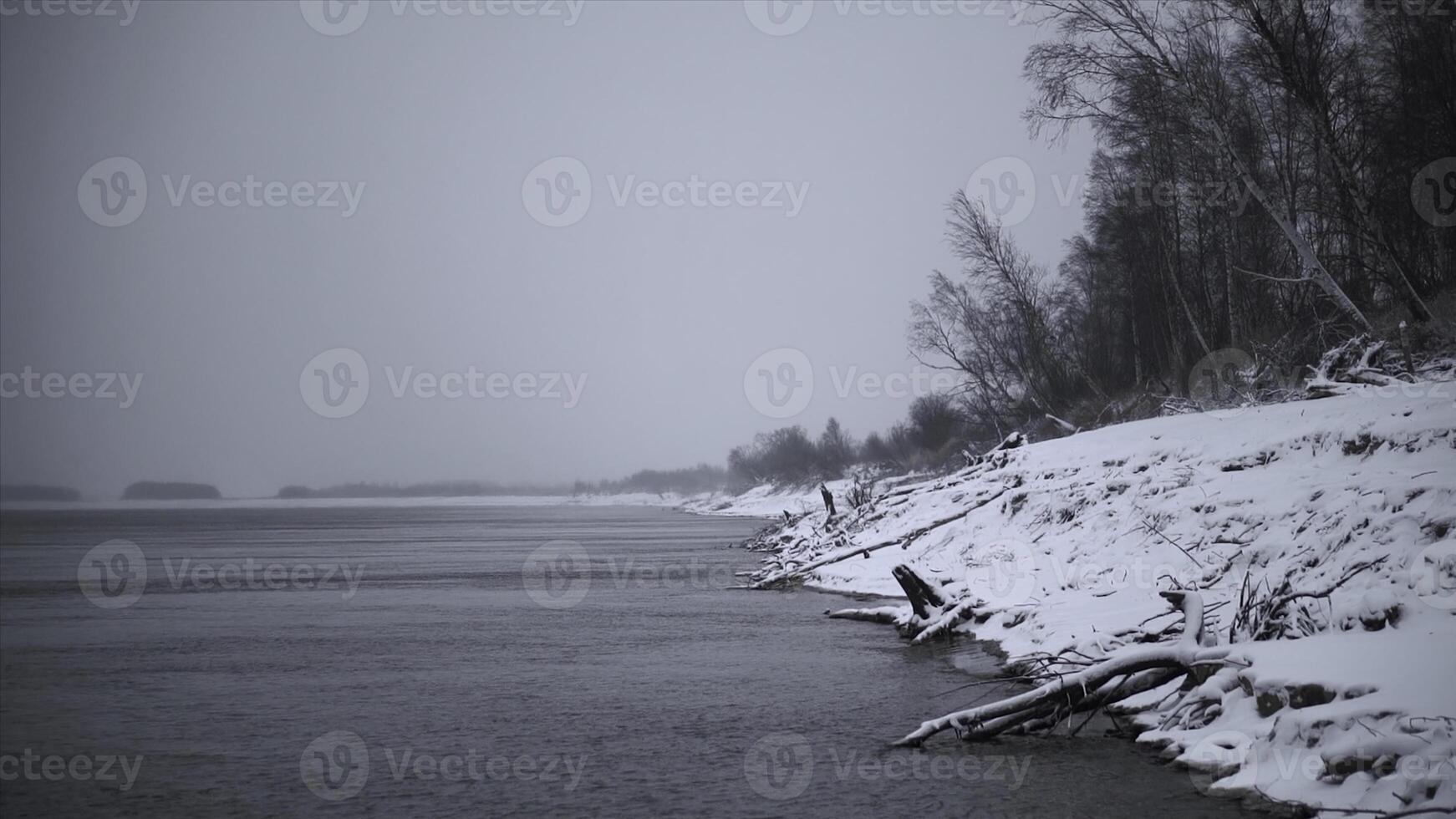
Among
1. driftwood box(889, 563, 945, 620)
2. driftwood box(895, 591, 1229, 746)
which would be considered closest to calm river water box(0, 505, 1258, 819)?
driftwood box(895, 591, 1229, 746)

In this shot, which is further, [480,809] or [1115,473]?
[1115,473]

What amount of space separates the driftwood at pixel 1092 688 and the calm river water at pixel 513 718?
9.8 inches

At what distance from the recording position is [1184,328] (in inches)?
1150

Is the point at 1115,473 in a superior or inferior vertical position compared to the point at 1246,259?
inferior

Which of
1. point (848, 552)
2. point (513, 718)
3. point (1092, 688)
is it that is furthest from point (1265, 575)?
point (848, 552)

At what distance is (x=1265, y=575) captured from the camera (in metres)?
9.70

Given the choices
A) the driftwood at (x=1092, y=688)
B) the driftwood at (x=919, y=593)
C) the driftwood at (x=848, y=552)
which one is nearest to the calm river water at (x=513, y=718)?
the driftwood at (x=1092, y=688)

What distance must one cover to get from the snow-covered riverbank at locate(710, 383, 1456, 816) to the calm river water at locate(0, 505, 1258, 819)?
2.60 feet

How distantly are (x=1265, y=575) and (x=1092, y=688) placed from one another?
7.78ft

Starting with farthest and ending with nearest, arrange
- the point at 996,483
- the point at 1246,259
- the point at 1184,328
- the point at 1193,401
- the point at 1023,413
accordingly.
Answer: the point at 1023,413
the point at 1184,328
the point at 1246,259
the point at 996,483
the point at 1193,401

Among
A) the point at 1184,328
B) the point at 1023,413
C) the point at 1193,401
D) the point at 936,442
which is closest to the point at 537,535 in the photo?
the point at 936,442

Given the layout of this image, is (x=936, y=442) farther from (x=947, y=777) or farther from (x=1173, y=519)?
(x=947, y=777)

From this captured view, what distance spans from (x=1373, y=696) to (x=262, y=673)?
1424cm

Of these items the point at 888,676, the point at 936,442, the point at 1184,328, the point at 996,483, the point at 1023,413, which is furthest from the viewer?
the point at 936,442
